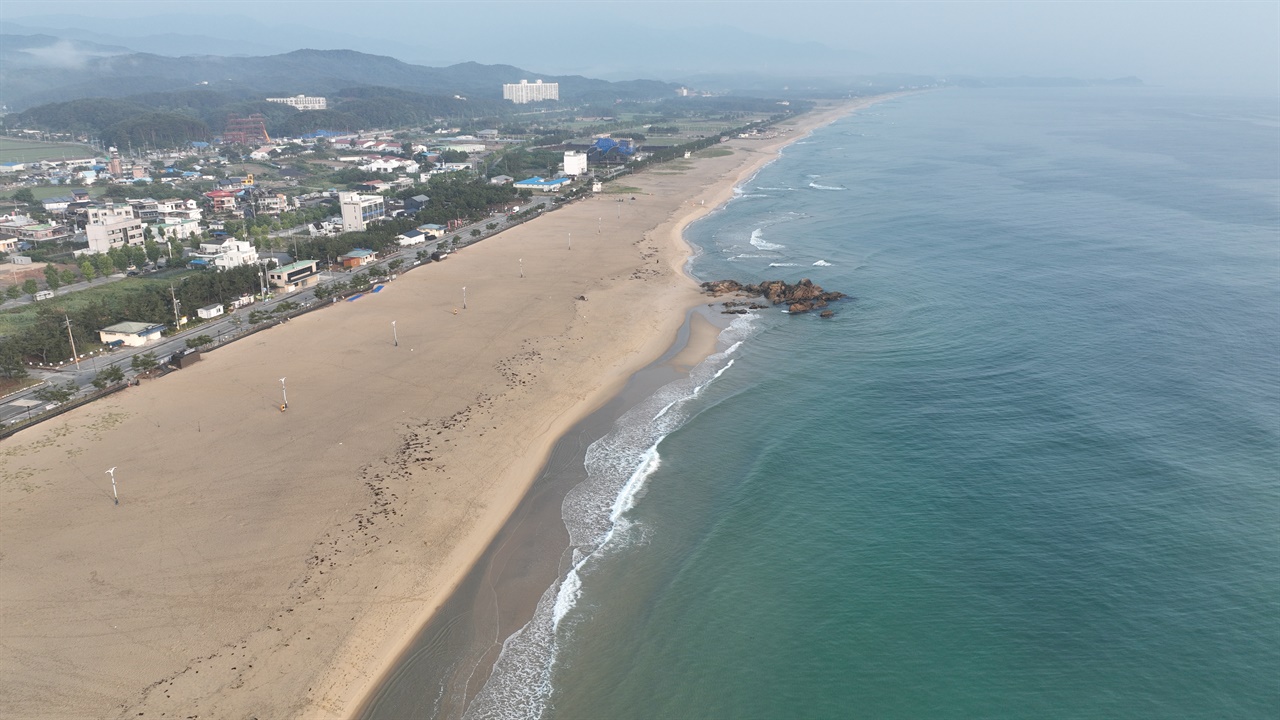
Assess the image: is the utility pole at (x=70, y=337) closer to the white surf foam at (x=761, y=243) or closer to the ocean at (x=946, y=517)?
the ocean at (x=946, y=517)

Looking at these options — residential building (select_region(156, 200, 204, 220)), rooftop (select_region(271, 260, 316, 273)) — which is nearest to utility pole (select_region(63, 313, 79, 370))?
rooftop (select_region(271, 260, 316, 273))

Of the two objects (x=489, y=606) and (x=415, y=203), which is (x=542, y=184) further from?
(x=489, y=606)

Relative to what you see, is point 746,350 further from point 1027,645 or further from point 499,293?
point 1027,645

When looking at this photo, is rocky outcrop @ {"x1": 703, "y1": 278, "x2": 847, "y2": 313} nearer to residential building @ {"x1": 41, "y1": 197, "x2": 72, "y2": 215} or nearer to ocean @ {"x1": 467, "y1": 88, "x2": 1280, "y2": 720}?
ocean @ {"x1": 467, "y1": 88, "x2": 1280, "y2": 720}

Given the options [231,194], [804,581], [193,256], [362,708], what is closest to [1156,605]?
[804,581]

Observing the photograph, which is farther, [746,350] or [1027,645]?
[746,350]

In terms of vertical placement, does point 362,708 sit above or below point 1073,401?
below

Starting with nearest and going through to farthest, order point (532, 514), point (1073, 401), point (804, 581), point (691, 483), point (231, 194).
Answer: point (804, 581)
point (532, 514)
point (691, 483)
point (1073, 401)
point (231, 194)

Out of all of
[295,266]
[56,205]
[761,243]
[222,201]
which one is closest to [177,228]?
[222,201]
